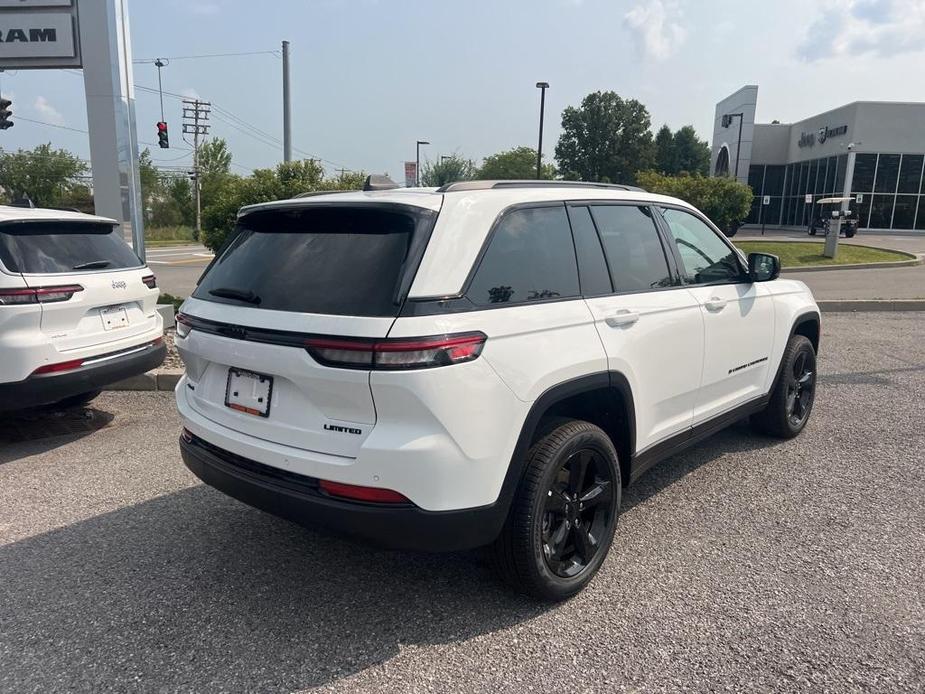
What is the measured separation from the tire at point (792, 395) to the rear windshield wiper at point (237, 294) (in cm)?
370

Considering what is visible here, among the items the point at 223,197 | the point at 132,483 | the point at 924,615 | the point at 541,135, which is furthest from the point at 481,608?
the point at 541,135

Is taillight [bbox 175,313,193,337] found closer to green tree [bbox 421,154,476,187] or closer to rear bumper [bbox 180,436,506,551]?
rear bumper [bbox 180,436,506,551]

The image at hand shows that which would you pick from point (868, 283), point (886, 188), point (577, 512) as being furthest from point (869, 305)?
point (886, 188)

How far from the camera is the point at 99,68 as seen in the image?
27.2 feet

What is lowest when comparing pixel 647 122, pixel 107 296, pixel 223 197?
pixel 107 296

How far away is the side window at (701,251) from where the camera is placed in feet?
13.0

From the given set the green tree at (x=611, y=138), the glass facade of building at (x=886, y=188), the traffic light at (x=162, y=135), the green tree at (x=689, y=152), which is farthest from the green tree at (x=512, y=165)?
the traffic light at (x=162, y=135)

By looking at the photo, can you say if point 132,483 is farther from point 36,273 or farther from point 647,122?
point 647,122

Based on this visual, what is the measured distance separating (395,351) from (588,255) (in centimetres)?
129

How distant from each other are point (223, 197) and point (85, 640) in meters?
9.46

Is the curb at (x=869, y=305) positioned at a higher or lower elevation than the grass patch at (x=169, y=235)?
higher

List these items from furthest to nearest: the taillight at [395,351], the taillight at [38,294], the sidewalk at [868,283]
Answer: the sidewalk at [868,283] < the taillight at [38,294] < the taillight at [395,351]

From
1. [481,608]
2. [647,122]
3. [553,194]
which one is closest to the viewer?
[481,608]

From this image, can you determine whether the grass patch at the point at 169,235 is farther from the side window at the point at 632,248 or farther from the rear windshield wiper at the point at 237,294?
the side window at the point at 632,248
